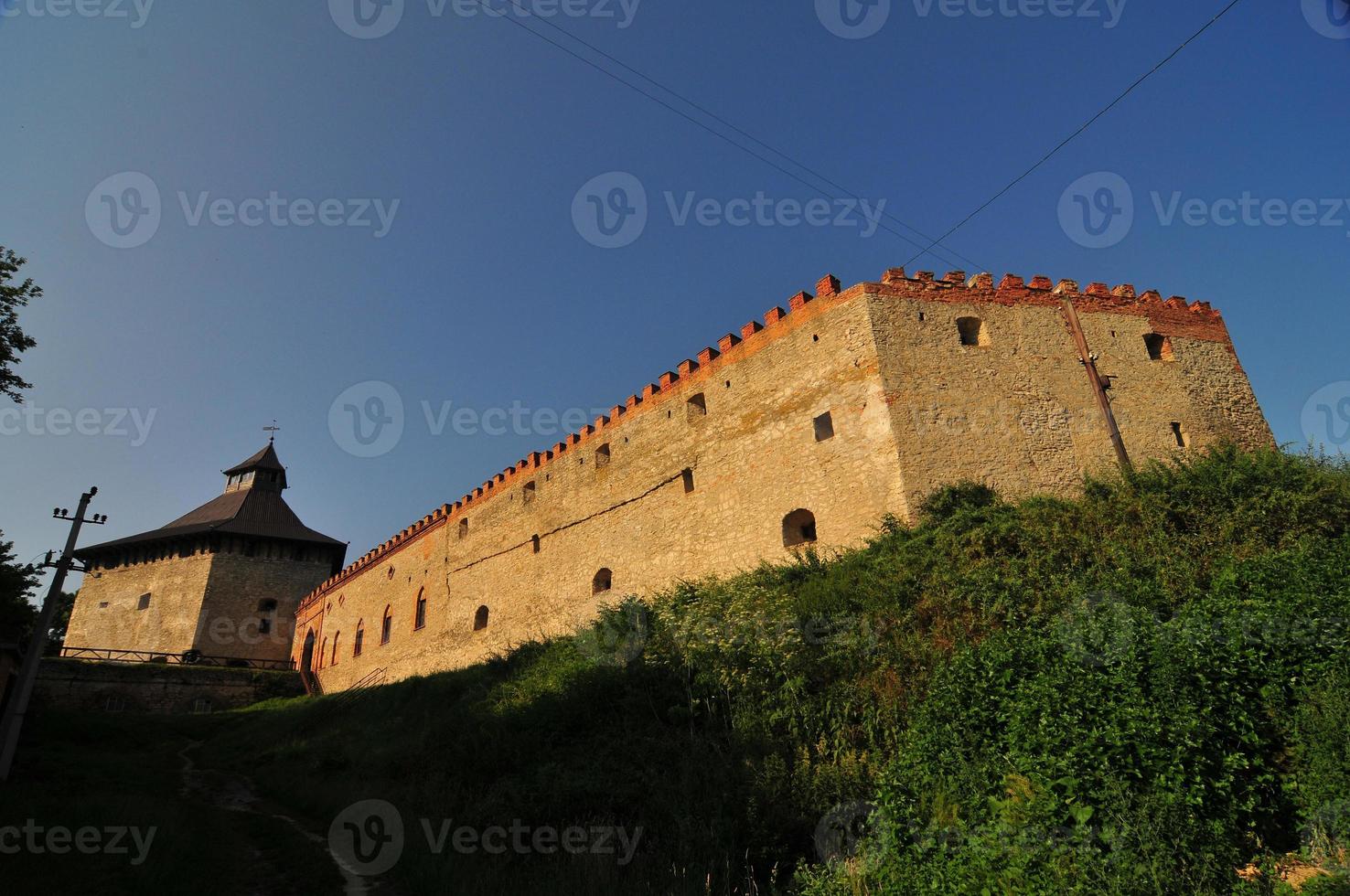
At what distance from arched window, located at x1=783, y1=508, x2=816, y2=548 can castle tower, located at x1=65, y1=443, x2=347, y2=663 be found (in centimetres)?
3363

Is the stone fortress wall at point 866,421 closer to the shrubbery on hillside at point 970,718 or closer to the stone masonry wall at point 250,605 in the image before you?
the shrubbery on hillside at point 970,718

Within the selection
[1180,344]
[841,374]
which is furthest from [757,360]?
[1180,344]

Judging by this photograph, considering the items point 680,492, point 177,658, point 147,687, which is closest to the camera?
point 680,492

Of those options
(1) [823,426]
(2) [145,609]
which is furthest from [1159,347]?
(2) [145,609]

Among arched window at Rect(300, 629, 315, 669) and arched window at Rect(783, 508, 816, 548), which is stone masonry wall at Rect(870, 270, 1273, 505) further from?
arched window at Rect(300, 629, 315, 669)

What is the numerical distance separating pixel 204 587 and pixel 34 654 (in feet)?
89.3

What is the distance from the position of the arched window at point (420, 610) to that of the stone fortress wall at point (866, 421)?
7.08 meters

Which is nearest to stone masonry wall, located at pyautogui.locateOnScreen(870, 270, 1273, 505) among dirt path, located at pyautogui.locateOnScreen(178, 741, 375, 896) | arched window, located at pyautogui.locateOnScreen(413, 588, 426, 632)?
dirt path, located at pyautogui.locateOnScreen(178, 741, 375, 896)

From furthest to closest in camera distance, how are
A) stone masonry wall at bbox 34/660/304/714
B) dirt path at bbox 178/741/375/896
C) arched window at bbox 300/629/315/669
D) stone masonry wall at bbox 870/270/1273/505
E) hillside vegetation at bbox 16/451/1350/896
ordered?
1. arched window at bbox 300/629/315/669
2. stone masonry wall at bbox 34/660/304/714
3. stone masonry wall at bbox 870/270/1273/505
4. dirt path at bbox 178/741/375/896
5. hillside vegetation at bbox 16/451/1350/896

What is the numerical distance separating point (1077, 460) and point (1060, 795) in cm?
980

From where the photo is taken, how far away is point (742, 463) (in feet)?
52.6

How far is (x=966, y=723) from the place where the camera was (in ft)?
23.5

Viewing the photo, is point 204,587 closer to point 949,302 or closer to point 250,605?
point 250,605

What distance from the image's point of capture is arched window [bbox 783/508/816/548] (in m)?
14.8
